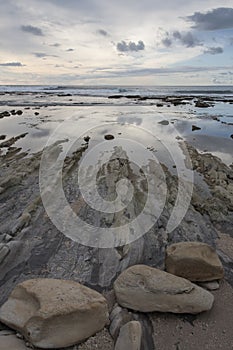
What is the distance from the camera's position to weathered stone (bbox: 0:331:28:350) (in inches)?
163

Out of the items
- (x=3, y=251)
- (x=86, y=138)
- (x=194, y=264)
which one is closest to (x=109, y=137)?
(x=86, y=138)

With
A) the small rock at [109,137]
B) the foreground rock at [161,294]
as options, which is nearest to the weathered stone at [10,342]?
the foreground rock at [161,294]

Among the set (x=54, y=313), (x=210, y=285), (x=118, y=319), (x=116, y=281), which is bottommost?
(x=210, y=285)

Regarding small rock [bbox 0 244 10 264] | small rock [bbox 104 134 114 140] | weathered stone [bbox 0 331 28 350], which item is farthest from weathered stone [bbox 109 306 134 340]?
small rock [bbox 104 134 114 140]

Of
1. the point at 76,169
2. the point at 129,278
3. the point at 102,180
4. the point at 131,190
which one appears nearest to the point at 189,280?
the point at 129,278

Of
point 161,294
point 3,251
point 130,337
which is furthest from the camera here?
point 3,251

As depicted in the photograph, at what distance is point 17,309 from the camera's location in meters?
4.61

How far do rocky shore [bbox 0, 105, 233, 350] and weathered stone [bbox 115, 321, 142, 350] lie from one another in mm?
13

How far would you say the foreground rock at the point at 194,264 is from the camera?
5.61 metres

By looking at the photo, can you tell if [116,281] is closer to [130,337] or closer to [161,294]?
[161,294]

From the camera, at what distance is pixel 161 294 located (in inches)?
193

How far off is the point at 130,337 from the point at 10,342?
152 centimetres

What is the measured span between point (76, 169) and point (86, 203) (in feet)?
8.53

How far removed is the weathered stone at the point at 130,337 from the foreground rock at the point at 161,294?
1.43 feet
